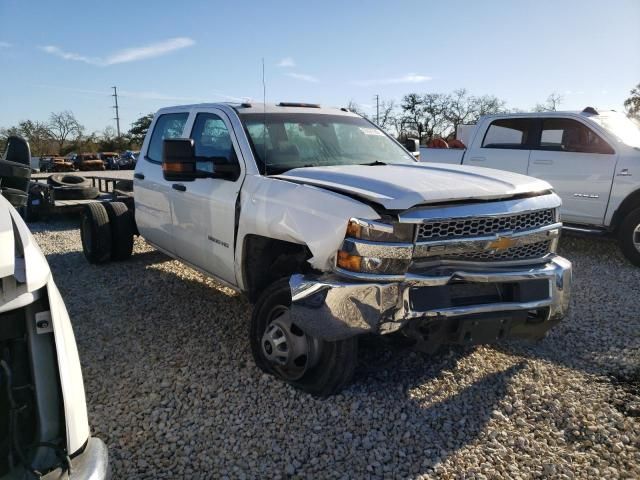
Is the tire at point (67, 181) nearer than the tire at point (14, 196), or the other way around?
the tire at point (14, 196)

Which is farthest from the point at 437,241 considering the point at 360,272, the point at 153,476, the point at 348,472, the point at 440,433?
the point at 153,476

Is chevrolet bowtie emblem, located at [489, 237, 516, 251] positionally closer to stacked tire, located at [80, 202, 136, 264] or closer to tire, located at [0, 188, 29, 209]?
tire, located at [0, 188, 29, 209]

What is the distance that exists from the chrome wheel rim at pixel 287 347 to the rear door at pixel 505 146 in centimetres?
581

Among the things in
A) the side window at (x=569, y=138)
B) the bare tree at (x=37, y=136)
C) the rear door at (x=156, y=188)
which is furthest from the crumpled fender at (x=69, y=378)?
the bare tree at (x=37, y=136)

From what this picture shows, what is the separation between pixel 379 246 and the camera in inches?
109

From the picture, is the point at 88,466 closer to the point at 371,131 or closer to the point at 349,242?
the point at 349,242

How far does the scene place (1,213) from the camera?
183 cm

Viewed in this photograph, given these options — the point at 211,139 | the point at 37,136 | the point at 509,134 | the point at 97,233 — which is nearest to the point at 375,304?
the point at 211,139

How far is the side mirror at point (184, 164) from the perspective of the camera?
3.70 metres

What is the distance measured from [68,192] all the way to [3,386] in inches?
347

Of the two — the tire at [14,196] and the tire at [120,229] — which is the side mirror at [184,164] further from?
the tire at [120,229]

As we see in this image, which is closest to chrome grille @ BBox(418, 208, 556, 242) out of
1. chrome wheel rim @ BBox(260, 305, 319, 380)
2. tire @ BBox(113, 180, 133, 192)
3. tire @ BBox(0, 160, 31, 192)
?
chrome wheel rim @ BBox(260, 305, 319, 380)

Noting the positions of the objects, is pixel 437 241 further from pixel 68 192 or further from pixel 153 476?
pixel 68 192

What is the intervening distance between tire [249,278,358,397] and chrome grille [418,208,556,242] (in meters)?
0.79
